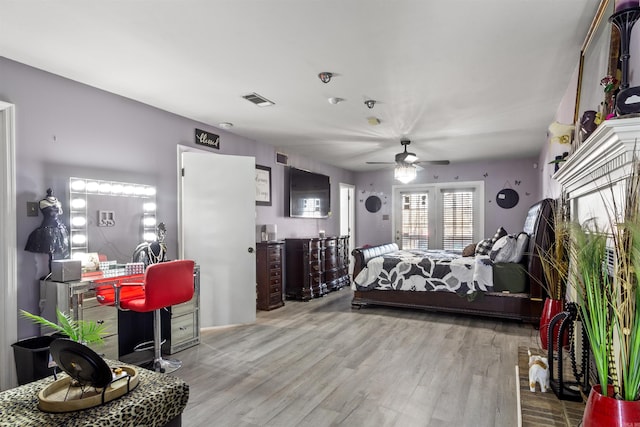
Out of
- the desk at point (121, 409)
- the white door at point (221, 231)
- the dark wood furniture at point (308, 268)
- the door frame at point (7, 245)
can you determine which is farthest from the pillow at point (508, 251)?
the door frame at point (7, 245)

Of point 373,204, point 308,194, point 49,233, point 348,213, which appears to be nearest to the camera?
point 49,233

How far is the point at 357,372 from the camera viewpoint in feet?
9.75

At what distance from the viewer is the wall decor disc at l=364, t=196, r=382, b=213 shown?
8531 mm

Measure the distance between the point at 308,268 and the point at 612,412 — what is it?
15.6 ft

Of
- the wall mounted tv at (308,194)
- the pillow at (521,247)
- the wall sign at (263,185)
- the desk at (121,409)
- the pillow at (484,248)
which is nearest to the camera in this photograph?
the desk at (121,409)

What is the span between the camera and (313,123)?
4.50 metres

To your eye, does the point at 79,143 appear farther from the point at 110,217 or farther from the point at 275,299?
the point at 275,299

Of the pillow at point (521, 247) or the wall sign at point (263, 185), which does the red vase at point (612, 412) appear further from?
the wall sign at point (263, 185)

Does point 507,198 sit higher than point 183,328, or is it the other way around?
point 507,198

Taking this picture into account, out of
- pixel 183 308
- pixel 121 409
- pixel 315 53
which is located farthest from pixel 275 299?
pixel 121 409

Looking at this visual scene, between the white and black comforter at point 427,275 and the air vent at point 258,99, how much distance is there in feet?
8.39

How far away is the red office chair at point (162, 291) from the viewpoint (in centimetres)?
284

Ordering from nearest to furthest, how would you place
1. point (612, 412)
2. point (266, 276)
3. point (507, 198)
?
1. point (612, 412)
2. point (266, 276)
3. point (507, 198)

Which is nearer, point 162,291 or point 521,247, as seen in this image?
point 162,291
